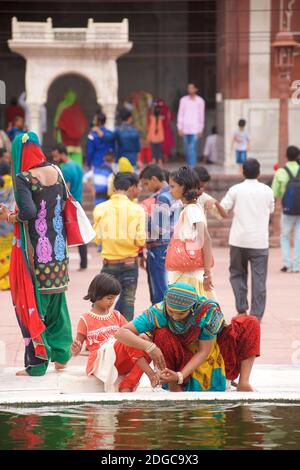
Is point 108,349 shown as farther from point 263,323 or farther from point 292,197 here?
point 292,197

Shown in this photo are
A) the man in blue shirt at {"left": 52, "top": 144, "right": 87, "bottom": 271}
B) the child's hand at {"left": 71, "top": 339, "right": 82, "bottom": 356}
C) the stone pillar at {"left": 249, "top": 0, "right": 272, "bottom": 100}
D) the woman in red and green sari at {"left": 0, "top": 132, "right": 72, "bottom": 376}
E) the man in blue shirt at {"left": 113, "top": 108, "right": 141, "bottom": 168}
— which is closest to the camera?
the child's hand at {"left": 71, "top": 339, "right": 82, "bottom": 356}

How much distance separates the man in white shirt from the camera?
34.4 ft

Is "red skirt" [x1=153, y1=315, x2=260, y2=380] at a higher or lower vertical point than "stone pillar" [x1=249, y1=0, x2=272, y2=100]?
lower

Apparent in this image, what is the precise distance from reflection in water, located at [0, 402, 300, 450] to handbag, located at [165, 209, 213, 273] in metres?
1.81

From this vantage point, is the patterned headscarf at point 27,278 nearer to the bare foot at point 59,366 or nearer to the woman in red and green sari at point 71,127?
the bare foot at point 59,366

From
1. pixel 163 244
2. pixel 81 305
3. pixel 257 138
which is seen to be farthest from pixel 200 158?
pixel 163 244

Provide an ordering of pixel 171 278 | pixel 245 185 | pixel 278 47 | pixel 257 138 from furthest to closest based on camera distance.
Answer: pixel 257 138 < pixel 278 47 < pixel 245 185 < pixel 171 278

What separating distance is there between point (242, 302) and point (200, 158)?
16.5 metres

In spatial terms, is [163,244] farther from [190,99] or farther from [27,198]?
[190,99]

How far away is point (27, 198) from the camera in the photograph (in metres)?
8.12

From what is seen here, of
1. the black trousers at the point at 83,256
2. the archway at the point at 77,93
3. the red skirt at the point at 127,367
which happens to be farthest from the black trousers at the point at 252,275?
the archway at the point at 77,93

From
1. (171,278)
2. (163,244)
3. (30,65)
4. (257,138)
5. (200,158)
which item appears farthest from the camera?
(200,158)

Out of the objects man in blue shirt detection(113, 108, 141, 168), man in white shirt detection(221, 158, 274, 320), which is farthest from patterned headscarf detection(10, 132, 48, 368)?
man in blue shirt detection(113, 108, 141, 168)

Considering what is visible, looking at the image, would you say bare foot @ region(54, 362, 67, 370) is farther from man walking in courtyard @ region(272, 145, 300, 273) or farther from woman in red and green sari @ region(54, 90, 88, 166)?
woman in red and green sari @ region(54, 90, 88, 166)
